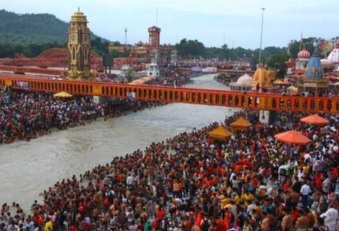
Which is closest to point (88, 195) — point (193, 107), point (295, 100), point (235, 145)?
point (235, 145)

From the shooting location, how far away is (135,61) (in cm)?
11581

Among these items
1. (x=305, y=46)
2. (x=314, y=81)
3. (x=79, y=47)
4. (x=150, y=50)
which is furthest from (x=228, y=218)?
(x=150, y=50)

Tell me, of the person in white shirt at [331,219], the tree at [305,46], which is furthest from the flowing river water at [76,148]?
the tree at [305,46]

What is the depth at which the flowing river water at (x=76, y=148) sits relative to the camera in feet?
87.2

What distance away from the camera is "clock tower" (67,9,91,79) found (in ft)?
197

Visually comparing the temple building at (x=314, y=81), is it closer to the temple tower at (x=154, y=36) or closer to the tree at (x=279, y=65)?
the tree at (x=279, y=65)

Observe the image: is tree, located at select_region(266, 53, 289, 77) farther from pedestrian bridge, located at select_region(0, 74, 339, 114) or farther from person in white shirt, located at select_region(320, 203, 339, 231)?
person in white shirt, located at select_region(320, 203, 339, 231)

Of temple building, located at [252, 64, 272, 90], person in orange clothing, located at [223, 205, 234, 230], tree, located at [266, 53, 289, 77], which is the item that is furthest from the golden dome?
person in orange clothing, located at [223, 205, 234, 230]

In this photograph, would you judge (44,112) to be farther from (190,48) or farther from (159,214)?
(190,48)

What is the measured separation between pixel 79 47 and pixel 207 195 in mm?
46964

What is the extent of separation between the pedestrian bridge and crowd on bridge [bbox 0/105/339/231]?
43.0ft

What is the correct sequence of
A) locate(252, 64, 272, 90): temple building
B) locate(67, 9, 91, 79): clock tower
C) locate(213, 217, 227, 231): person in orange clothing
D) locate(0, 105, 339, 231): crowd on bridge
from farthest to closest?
locate(67, 9, 91, 79): clock tower
locate(252, 64, 272, 90): temple building
locate(0, 105, 339, 231): crowd on bridge
locate(213, 217, 227, 231): person in orange clothing

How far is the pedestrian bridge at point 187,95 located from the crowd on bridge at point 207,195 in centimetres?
1310

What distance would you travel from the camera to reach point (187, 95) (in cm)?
4597
